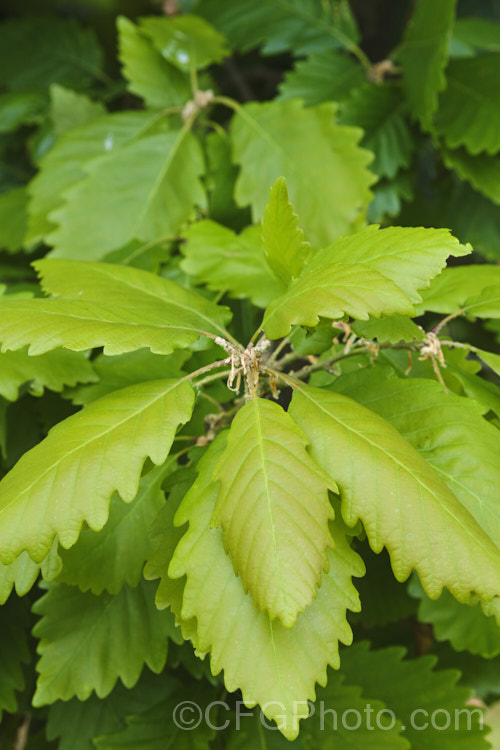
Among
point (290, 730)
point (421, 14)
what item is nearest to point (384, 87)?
point (421, 14)

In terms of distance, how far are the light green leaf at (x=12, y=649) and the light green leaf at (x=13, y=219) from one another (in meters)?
0.56

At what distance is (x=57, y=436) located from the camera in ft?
1.61

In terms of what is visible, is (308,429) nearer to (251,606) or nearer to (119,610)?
(251,606)

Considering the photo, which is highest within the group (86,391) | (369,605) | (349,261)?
(349,261)

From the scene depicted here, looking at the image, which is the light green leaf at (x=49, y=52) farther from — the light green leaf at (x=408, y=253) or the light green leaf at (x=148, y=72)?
the light green leaf at (x=408, y=253)

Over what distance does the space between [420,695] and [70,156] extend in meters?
0.92

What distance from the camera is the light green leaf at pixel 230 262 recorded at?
2.46 feet

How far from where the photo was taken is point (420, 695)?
867 millimetres

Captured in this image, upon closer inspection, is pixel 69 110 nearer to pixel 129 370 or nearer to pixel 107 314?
pixel 129 370

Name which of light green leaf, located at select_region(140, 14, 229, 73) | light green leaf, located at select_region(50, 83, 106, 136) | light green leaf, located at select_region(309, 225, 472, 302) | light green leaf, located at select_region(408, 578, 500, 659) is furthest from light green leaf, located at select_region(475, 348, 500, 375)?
light green leaf, located at select_region(50, 83, 106, 136)

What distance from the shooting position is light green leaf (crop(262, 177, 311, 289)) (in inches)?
19.5

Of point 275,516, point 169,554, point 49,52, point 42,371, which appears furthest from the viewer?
point 49,52

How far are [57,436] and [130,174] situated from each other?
→ 0.57m

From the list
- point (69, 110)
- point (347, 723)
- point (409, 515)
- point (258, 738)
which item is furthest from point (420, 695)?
point (69, 110)
